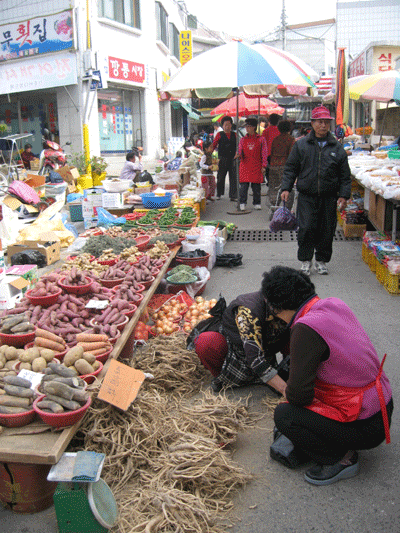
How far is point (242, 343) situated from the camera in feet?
10.7

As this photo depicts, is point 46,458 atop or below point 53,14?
below

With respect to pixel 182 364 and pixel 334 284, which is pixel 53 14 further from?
pixel 182 364

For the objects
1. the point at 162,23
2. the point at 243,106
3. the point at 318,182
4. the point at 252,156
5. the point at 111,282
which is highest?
the point at 162,23

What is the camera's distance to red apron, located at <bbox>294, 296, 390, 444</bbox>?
2.54 metres

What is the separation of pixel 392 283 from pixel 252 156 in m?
5.54

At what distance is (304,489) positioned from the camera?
2.64 m

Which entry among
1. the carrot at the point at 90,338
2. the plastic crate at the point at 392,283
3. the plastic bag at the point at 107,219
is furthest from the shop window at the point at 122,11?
the carrot at the point at 90,338

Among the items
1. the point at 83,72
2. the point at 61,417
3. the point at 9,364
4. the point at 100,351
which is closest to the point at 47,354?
the point at 9,364

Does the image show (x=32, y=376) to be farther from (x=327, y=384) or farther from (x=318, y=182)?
(x=318, y=182)

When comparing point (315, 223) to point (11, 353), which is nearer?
point (11, 353)

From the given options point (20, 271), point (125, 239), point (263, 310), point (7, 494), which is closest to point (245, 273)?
point (125, 239)

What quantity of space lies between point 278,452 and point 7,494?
1.48 metres

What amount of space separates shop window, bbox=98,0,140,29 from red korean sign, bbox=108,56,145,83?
146 cm

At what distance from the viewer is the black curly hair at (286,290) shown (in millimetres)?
2691
